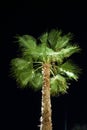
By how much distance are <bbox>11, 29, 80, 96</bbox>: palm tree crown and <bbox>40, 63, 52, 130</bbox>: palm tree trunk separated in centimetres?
36

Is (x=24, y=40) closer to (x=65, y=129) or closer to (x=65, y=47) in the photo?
(x=65, y=47)

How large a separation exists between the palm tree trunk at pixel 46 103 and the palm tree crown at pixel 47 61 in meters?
0.36

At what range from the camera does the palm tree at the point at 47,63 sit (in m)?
15.7

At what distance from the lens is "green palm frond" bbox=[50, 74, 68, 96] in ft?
51.6

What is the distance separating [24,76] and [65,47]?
1.91m

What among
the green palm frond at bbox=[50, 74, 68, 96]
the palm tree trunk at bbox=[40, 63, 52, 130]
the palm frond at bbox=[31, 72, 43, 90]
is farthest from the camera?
the palm frond at bbox=[31, 72, 43, 90]

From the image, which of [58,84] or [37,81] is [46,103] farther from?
[37,81]

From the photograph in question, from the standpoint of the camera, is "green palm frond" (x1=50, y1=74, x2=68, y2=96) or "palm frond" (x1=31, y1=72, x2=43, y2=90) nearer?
"green palm frond" (x1=50, y1=74, x2=68, y2=96)

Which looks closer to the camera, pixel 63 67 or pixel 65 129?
pixel 63 67

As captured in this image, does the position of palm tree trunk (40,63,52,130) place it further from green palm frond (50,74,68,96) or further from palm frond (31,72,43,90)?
palm frond (31,72,43,90)

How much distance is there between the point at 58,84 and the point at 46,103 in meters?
1.25

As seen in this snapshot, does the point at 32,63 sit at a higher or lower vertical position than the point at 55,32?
lower

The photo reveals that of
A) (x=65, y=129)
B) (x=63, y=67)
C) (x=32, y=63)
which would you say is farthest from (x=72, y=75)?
(x=65, y=129)

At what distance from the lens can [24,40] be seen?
1628 cm
